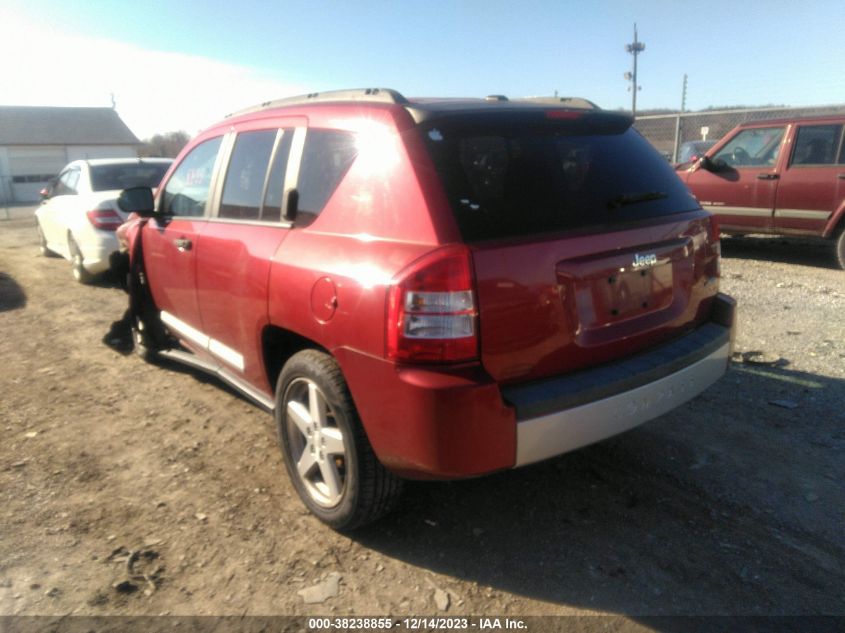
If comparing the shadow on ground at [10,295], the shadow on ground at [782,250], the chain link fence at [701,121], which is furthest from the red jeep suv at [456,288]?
the chain link fence at [701,121]

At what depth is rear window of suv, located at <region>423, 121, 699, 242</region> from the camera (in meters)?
2.59

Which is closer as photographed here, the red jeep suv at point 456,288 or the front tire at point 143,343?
the red jeep suv at point 456,288

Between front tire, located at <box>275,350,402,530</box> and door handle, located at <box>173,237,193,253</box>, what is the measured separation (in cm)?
137

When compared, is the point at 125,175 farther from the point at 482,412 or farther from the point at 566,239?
the point at 482,412

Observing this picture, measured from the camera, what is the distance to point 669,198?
318 cm

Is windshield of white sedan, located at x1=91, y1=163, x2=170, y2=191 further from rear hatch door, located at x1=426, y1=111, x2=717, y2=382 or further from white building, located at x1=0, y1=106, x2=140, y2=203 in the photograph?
white building, located at x1=0, y1=106, x2=140, y2=203

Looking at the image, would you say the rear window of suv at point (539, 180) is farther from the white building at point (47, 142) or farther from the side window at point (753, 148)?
the white building at point (47, 142)

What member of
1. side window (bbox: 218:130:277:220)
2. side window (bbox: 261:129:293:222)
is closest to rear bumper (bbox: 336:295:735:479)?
side window (bbox: 261:129:293:222)

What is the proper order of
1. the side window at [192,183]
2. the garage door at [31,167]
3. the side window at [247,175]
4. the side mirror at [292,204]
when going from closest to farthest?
1. the side mirror at [292,204]
2. the side window at [247,175]
3. the side window at [192,183]
4. the garage door at [31,167]

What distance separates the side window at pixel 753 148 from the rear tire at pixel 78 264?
885cm

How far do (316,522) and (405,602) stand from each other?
728 millimetres

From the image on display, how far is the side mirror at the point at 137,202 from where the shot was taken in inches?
184

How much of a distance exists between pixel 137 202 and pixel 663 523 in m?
3.91

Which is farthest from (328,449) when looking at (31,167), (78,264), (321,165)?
(31,167)
